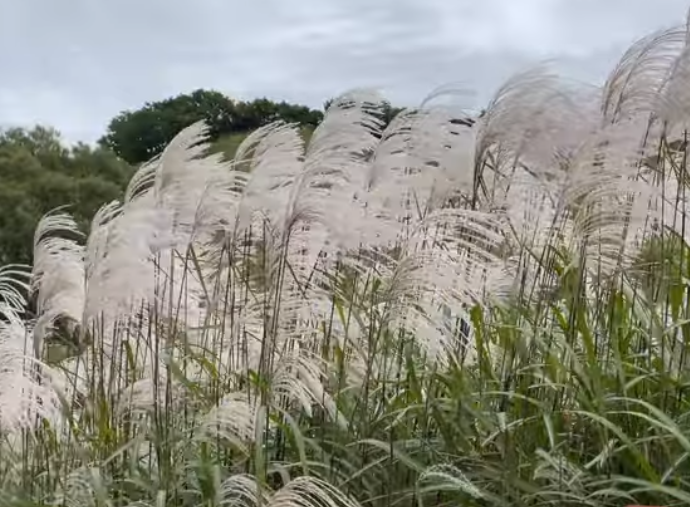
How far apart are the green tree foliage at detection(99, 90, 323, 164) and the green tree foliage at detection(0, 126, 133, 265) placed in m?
5.16

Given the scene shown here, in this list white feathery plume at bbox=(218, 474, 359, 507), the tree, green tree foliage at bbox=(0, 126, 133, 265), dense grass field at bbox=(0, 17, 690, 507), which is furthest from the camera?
green tree foliage at bbox=(0, 126, 133, 265)

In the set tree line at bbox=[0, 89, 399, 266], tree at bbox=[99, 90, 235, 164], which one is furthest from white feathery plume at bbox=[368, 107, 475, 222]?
tree line at bbox=[0, 89, 399, 266]

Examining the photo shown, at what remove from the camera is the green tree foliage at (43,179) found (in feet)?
53.5

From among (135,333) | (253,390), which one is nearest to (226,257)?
(135,333)

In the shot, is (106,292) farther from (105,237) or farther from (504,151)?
(504,151)

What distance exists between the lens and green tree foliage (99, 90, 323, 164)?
435 centimetres

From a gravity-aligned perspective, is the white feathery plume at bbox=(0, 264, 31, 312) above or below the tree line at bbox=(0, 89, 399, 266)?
below

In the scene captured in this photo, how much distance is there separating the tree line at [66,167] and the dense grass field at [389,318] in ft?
13.6

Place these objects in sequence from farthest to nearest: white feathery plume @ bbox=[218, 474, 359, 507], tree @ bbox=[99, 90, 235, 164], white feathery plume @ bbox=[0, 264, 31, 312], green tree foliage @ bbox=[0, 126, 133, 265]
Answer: green tree foliage @ bbox=[0, 126, 133, 265] → tree @ bbox=[99, 90, 235, 164] → white feathery plume @ bbox=[0, 264, 31, 312] → white feathery plume @ bbox=[218, 474, 359, 507]

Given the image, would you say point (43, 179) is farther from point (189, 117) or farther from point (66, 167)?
point (189, 117)

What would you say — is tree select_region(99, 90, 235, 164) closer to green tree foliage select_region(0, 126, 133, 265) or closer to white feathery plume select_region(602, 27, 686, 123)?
white feathery plume select_region(602, 27, 686, 123)

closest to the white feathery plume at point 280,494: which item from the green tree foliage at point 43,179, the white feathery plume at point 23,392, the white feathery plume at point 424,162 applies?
the white feathery plume at point 23,392

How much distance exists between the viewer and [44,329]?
9.73 feet

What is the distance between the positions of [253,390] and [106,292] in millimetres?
465
